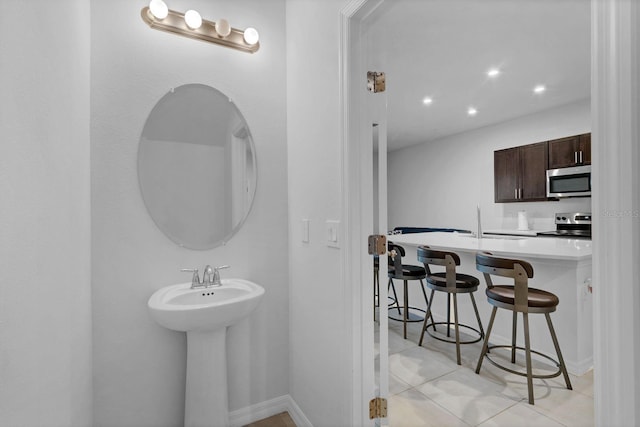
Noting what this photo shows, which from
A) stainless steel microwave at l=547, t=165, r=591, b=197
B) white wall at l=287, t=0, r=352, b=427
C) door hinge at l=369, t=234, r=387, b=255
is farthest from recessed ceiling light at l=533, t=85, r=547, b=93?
door hinge at l=369, t=234, r=387, b=255

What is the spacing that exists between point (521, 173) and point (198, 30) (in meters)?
5.28

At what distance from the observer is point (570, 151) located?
176 inches

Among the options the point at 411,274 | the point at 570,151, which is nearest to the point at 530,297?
the point at 411,274

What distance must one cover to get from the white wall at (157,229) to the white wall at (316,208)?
113mm

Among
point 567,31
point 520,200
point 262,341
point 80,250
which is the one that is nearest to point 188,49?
point 80,250

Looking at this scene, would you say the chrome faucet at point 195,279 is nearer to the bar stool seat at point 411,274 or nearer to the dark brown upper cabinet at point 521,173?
the bar stool seat at point 411,274

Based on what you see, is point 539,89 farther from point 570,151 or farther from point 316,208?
point 316,208

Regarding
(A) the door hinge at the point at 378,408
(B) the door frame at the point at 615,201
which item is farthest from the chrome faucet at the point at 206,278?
(B) the door frame at the point at 615,201

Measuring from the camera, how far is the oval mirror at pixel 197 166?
5.52ft

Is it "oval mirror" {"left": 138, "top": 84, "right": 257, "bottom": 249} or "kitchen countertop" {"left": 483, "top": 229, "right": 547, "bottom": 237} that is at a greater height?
"oval mirror" {"left": 138, "top": 84, "right": 257, "bottom": 249}

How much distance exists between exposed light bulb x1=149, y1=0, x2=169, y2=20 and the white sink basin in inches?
56.0

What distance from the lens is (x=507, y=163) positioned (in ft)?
17.6

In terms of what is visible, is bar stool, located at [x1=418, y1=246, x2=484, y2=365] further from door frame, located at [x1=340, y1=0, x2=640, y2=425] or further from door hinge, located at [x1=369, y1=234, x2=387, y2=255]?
door frame, located at [x1=340, y1=0, x2=640, y2=425]

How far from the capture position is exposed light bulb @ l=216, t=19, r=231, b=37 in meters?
1.75
